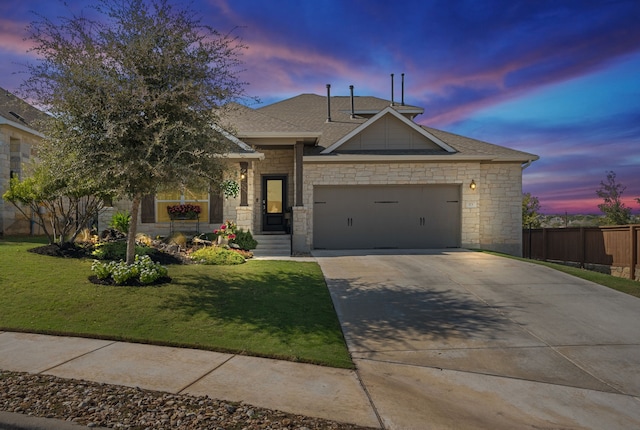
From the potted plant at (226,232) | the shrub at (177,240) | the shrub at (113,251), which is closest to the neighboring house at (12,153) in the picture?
the shrub at (177,240)

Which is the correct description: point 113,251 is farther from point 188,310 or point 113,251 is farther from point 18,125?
point 18,125

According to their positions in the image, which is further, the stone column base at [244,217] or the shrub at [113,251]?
the stone column base at [244,217]

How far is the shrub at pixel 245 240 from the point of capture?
1433cm

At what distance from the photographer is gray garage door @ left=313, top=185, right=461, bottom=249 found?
16.4m

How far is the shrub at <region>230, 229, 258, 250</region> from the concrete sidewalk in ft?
27.2

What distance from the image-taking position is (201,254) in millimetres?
12070

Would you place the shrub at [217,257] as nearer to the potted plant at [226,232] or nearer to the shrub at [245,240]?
the potted plant at [226,232]

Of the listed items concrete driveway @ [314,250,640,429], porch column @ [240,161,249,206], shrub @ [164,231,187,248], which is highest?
porch column @ [240,161,249,206]

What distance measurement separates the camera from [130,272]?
8.63 metres

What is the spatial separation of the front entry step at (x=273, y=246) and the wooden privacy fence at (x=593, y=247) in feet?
38.0

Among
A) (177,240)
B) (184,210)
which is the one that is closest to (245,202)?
(184,210)

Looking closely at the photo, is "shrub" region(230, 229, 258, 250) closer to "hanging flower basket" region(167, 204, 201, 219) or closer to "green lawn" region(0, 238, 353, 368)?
"hanging flower basket" region(167, 204, 201, 219)

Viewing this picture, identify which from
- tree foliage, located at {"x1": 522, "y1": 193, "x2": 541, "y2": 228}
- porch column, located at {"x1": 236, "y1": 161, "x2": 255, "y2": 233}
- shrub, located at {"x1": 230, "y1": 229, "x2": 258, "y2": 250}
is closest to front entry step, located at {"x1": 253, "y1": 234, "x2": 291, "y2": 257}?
shrub, located at {"x1": 230, "y1": 229, "x2": 258, "y2": 250}

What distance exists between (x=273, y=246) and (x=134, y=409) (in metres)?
11.0
